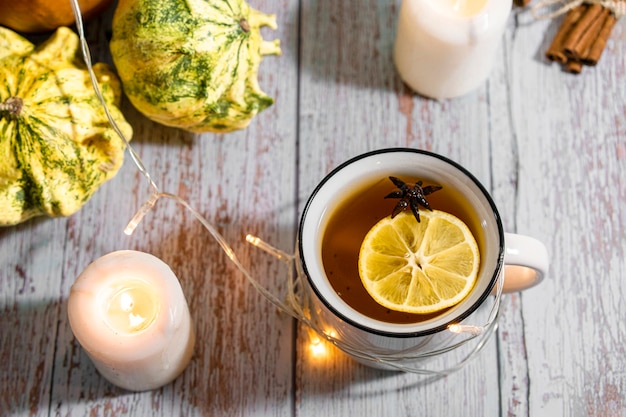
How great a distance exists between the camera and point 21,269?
102 cm

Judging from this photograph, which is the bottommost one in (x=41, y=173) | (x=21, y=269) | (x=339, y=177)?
(x=21, y=269)

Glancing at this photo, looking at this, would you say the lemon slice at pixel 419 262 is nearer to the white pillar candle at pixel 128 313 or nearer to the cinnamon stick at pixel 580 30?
the white pillar candle at pixel 128 313

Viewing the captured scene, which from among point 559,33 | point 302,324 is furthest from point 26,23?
point 559,33

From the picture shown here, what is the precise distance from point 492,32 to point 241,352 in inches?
18.9

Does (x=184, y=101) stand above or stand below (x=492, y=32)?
below

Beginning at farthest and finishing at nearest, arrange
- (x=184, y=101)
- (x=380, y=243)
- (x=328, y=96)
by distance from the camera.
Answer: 1. (x=328, y=96)
2. (x=184, y=101)
3. (x=380, y=243)

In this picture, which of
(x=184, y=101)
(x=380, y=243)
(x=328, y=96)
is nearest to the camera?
(x=380, y=243)

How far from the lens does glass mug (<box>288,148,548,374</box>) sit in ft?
2.68

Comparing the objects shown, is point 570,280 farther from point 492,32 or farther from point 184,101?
point 184,101

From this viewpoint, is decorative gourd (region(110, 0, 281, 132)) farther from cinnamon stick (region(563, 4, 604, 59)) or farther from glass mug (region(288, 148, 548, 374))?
cinnamon stick (region(563, 4, 604, 59))

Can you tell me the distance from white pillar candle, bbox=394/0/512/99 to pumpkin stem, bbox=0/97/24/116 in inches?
18.1

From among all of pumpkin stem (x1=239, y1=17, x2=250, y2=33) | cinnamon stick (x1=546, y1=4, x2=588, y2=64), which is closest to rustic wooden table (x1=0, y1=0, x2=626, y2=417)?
cinnamon stick (x1=546, y1=4, x2=588, y2=64)

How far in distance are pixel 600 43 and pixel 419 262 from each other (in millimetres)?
460

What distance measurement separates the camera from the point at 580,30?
1108mm
